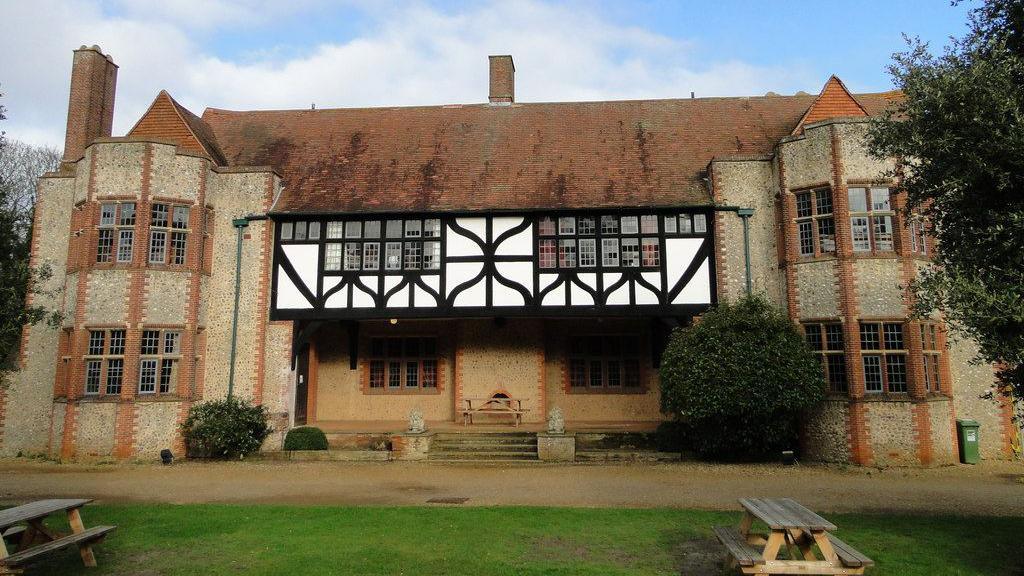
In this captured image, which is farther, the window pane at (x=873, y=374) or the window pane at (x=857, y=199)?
the window pane at (x=857, y=199)

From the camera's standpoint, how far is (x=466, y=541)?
283 inches

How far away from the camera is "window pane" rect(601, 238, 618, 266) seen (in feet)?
49.8

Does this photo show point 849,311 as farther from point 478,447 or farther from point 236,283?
point 236,283

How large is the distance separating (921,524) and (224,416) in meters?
12.8

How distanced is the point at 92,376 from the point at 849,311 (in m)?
15.8

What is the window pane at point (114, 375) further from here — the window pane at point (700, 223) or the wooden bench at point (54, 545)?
the window pane at point (700, 223)

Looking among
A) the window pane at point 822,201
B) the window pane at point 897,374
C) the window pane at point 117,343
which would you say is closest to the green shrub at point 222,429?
the window pane at point 117,343

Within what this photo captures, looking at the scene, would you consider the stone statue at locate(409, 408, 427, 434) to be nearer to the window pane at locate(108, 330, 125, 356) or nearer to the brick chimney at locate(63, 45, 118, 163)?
the window pane at locate(108, 330, 125, 356)

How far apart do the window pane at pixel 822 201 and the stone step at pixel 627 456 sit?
589cm

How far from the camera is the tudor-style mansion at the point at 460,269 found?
13406mm

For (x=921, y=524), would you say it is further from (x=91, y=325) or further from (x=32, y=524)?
(x=91, y=325)

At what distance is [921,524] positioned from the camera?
800 cm

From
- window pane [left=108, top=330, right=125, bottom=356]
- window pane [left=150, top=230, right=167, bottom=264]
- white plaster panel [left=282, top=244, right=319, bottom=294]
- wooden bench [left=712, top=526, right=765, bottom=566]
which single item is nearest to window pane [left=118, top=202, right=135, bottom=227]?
window pane [left=150, top=230, right=167, bottom=264]

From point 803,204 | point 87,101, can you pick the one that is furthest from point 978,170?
point 87,101
